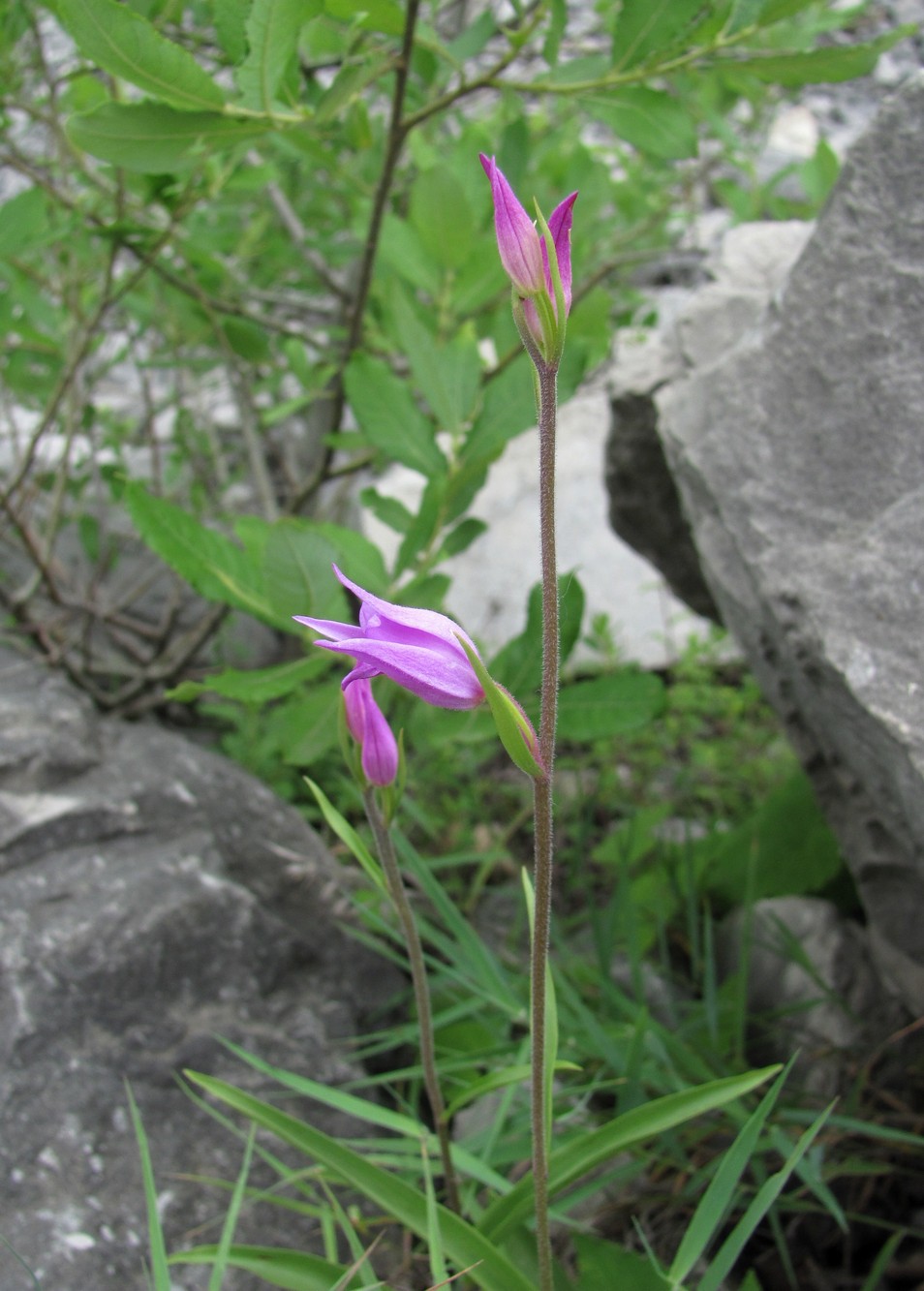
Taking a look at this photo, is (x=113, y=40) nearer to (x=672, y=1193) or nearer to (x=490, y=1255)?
(x=490, y=1255)

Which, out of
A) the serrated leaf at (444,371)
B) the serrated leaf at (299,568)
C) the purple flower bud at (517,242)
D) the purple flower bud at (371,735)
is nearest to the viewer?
the purple flower bud at (517,242)

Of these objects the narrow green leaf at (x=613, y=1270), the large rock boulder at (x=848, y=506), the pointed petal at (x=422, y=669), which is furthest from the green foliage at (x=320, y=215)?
the narrow green leaf at (x=613, y=1270)

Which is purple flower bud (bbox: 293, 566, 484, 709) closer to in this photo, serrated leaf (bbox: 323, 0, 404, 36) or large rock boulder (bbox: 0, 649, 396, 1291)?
serrated leaf (bbox: 323, 0, 404, 36)

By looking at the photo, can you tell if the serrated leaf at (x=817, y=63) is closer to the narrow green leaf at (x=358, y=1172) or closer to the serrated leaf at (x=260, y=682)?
the serrated leaf at (x=260, y=682)

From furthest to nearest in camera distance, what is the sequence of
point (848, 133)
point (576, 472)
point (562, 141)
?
1. point (848, 133)
2. point (576, 472)
3. point (562, 141)

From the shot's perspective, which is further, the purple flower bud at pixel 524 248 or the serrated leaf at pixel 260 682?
the serrated leaf at pixel 260 682

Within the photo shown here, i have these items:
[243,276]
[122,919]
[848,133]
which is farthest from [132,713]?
[848,133]
